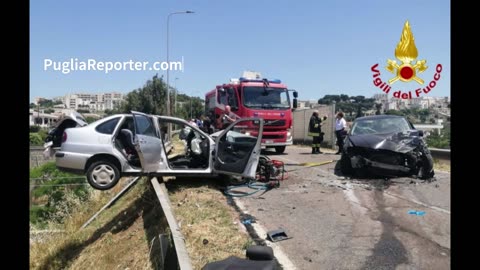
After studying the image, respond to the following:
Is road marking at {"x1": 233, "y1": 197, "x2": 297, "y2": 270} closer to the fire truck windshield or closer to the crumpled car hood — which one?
the crumpled car hood

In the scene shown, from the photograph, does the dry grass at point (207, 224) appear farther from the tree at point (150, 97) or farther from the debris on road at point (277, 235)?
the tree at point (150, 97)

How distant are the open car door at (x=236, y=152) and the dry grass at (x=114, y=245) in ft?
5.10

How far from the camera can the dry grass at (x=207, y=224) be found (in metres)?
5.24

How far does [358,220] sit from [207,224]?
7.31 feet

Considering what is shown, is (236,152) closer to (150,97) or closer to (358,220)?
(358,220)

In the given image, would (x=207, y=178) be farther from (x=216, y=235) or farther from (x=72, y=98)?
(x=72, y=98)

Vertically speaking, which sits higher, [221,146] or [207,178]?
[221,146]

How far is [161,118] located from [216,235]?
3.42 meters

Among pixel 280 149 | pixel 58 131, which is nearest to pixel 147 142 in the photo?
pixel 58 131

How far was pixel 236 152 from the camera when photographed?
855 cm

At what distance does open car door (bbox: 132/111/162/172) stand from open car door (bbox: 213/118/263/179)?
1135mm

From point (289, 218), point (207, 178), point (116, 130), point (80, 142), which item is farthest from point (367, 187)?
point (80, 142)
